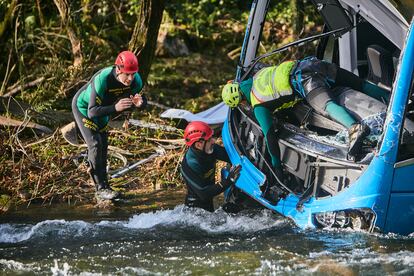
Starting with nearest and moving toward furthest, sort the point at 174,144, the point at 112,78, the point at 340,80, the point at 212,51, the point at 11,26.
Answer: the point at 340,80
the point at 112,78
the point at 174,144
the point at 11,26
the point at 212,51

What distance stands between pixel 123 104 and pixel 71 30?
4558 millimetres

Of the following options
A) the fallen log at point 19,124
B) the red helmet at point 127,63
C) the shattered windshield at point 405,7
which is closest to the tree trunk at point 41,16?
the fallen log at point 19,124

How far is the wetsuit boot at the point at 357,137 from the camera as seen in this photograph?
7.43 metres

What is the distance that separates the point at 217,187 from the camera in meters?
9.09

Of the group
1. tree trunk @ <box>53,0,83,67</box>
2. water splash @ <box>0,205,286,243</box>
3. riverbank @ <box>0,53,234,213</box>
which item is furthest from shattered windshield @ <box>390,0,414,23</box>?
tree trunk @ <box>53,0,83,67</box>

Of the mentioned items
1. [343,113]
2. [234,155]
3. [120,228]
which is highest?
[343,113]

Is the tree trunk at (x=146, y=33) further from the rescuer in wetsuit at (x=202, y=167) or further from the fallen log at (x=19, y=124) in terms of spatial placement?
the rescuer in wetsuit at (x=202, y=167)

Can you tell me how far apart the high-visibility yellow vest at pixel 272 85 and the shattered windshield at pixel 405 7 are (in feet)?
4.55

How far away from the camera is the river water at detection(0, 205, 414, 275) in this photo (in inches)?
286

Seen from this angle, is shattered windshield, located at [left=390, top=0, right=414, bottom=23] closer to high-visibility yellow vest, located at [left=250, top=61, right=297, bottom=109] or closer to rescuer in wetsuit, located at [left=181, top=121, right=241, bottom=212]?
high-visibility yellow vest, located at [left=250, top=61, right=297, bottom=109]

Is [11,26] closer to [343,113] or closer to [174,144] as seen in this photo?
[174,144]

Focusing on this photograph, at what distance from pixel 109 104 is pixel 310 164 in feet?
9.69

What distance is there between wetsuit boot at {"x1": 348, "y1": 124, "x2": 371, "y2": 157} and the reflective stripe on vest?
48.1 inches

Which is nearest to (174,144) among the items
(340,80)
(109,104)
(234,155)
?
(109,104)
